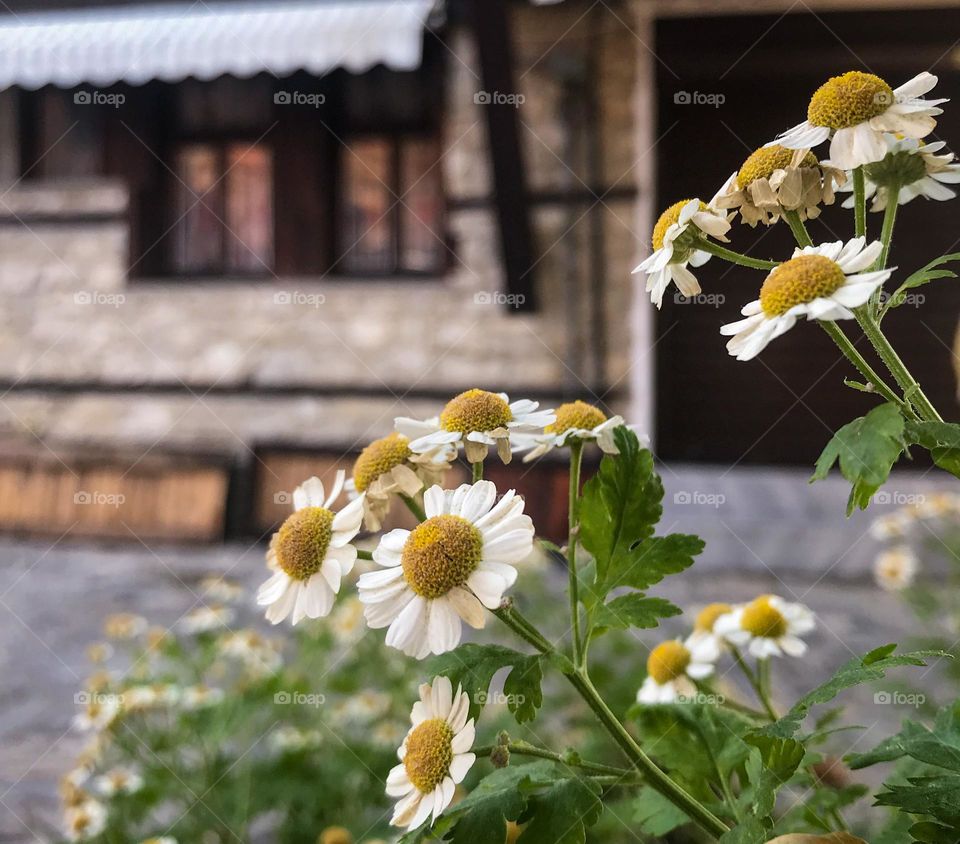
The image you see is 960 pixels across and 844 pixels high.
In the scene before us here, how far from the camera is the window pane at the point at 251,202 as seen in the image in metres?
2.53

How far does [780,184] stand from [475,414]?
162 mm

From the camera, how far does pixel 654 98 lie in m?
2.29

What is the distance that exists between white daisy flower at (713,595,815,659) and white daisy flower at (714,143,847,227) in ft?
0.77

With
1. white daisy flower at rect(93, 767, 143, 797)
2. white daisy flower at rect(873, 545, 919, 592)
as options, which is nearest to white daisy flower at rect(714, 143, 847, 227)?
white daisy flower at rect(93, 767, 143, 797)

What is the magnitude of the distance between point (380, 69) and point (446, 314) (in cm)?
72

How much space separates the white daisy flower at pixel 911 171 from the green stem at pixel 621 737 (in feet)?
0.78

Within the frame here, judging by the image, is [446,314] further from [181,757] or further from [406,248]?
[181,757]

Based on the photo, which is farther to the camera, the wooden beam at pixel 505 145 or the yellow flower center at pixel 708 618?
the wooden beam at pixel 505 145

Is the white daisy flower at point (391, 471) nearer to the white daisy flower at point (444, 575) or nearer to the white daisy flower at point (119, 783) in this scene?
the white daisy flower at point (444, 575)

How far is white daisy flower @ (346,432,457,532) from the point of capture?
1.23 feet

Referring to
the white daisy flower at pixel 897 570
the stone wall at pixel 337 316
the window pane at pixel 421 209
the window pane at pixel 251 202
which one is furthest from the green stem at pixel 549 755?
the window pane at pixel 251 202

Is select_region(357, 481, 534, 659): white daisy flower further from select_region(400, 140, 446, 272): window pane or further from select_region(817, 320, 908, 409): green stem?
select_region(400, 140, 446, 272): window pane

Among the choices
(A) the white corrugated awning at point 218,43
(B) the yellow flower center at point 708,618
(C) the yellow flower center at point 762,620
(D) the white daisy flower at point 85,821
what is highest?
(A) the white corrugated awning at point 218,43

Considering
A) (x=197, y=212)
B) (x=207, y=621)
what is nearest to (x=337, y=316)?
(x=197, y=212)
